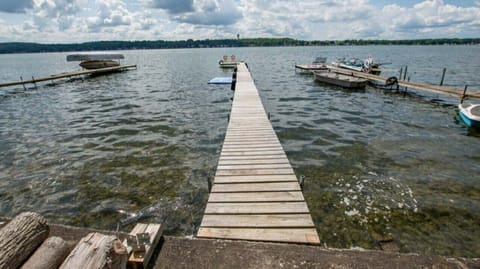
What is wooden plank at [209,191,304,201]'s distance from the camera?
161 inches

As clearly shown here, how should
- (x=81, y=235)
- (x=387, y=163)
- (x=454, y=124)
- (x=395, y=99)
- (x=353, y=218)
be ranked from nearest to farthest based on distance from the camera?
(x=81, y=235)
(x=353, y=218)
(x=387, y=163)
(x=454, y=124)
(x=395, y=99)

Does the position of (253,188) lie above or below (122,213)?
above

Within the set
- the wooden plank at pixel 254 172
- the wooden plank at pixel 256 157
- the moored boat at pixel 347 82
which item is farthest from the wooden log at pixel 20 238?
the moored boat at pixel 347 82

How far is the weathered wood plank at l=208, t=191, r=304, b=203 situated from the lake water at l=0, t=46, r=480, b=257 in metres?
1.07

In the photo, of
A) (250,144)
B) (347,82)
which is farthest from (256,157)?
(347,82)

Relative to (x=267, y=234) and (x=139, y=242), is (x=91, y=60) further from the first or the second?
(x=267, y=234)

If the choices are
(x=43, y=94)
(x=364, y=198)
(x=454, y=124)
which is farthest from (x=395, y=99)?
(x=43, y=94)

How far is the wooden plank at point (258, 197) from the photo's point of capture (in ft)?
13.4

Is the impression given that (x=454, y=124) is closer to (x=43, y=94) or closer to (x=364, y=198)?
(x=364, y=198)

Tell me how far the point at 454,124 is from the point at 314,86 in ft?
37.9

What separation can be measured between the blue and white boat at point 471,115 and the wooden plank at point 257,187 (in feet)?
34.6

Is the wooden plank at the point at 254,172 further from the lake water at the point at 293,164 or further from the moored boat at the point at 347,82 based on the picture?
the moored boat at the point at 347,82

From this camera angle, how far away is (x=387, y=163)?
287 inches

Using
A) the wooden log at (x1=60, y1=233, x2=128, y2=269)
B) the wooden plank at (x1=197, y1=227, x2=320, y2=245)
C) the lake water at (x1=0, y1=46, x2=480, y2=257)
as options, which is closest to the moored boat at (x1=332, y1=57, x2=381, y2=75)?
the lake water at (x1=0, y1=46, x2=480, y2=257)
